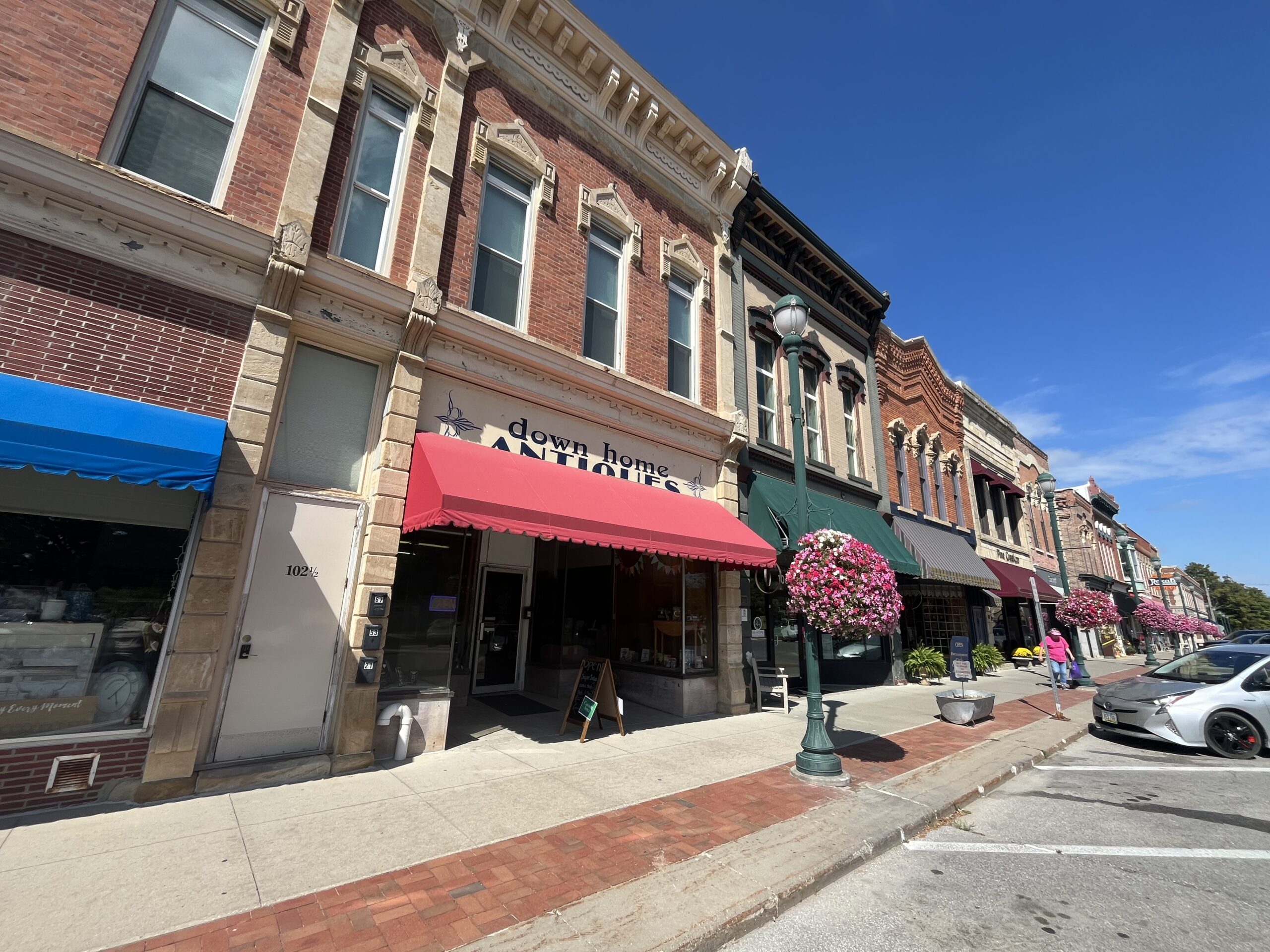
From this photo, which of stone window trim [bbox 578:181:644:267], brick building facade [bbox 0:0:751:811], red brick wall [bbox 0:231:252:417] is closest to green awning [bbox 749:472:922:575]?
brick building facade [bbox 0:0:751:811]

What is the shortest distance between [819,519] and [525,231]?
28.4 ft

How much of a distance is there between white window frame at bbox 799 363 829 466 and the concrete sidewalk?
8588 mm

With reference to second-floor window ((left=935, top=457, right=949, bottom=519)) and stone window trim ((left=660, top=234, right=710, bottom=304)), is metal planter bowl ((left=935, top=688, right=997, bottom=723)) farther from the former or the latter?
second-floor window ((left=935, top=457, right=949, bottom=519))

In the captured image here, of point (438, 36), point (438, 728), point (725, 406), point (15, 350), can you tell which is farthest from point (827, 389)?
point (15, 350)

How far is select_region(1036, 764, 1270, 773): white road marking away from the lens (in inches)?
304

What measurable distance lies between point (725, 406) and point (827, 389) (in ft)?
17.1

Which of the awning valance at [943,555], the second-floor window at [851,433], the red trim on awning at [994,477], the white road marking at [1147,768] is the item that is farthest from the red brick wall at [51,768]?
the red trim on awning at [994,477]

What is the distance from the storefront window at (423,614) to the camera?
7.03 meters

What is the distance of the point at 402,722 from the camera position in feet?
21.9

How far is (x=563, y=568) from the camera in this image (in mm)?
11953

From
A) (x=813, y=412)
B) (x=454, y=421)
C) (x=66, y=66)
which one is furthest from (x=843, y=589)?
(x=66, y=66)

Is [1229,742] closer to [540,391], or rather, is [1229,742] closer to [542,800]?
[542,800]

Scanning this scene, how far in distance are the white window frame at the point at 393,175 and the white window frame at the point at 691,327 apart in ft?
17.6

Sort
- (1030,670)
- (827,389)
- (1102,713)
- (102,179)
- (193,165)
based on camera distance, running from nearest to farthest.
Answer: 1. (102,179)
2. (193,165)
3. (1102,713)
4. (827,389)
5. (1030,670)
